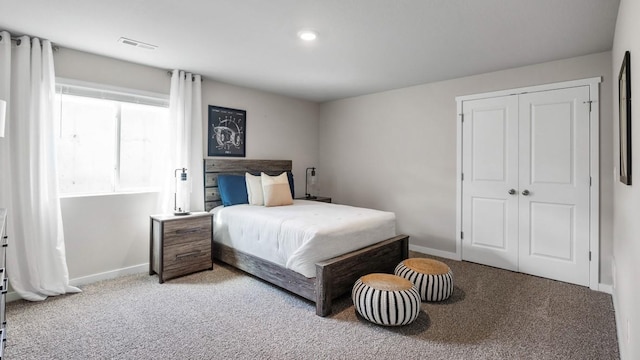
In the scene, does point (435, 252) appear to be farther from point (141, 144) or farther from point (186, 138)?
point (141, 144)

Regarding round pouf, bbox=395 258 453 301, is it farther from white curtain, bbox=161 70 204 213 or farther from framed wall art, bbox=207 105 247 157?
framed wall art, bbox=207 105 247 157

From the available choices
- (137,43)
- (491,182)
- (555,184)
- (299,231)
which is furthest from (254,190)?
(555,184)

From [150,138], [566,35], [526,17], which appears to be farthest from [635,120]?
[150,138]

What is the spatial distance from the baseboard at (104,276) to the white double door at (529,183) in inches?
150

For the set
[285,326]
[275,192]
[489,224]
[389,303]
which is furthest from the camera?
[275,192]

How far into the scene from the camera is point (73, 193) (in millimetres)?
3236

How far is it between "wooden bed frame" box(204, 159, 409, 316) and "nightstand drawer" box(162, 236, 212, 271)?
0.62ft

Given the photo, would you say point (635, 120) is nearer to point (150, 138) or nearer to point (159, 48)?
point (159, 48)

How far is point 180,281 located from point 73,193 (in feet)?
4.49

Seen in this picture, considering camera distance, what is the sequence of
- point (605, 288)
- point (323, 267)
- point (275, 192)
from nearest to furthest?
1. point (323, 267)
2. point (605, 288)
3. point (275, 192)

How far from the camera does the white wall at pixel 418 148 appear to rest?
3135mm

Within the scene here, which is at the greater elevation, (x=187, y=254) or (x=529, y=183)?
(x=529, y=183)

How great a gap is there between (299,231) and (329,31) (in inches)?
66.2

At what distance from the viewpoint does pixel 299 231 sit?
2.82 meters
